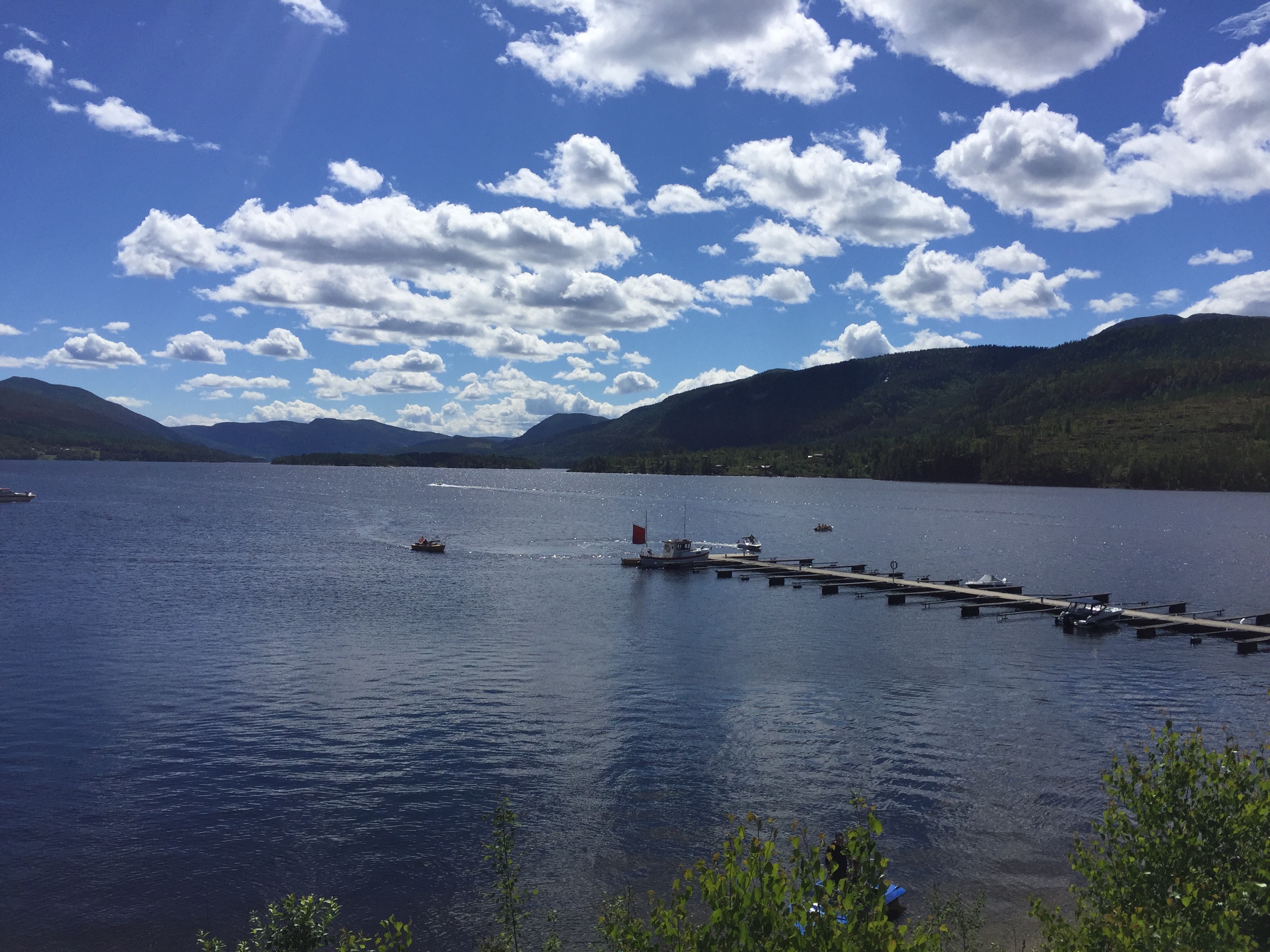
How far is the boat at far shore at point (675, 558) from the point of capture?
124188 mm

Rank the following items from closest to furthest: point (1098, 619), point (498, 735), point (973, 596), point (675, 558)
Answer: point (498, 735) < point (1098, 619) < point (973, 596) < point (675, 558)

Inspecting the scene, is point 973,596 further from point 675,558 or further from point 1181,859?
point 1181,859

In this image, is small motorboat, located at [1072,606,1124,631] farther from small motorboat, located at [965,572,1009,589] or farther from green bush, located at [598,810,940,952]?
green bush, located at [598,810,940,952]

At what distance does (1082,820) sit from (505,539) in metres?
133

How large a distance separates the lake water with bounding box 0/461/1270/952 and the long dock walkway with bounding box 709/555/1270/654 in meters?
4.78

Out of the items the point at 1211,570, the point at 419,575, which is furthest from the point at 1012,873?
the point at 1211,570

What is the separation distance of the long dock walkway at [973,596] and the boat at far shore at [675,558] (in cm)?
254

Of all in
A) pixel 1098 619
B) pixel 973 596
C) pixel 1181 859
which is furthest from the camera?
pixel 973 596

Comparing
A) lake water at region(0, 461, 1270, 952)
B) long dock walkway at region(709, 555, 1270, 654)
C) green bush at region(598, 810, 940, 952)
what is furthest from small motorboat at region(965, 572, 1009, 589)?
green bush at region(598, 810, 940, 952)

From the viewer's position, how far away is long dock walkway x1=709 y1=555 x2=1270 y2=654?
79.9 m

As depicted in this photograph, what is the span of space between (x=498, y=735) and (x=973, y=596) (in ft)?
231

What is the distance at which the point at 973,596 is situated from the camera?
98062 millimetres

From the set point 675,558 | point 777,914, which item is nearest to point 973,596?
point 675,558

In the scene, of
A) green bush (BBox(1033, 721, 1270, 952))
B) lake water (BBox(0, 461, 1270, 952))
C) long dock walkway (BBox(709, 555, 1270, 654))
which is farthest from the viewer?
long dock walkway (BBox(709, 555, 1270, 654))
